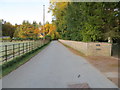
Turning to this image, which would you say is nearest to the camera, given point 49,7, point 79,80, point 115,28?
point 79,80

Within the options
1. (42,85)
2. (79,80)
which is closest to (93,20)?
(79,80)

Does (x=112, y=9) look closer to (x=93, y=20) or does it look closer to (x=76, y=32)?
(x=93, y=20)

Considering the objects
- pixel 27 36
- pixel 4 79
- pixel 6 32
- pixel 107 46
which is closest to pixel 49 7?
pixel 27 36

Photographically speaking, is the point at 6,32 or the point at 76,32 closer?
the point at 76,32

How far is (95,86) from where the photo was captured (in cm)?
454

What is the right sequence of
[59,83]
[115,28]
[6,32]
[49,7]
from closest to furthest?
1. [59,83]
2. [115,28]
3. [49,7]
4. [6,32]

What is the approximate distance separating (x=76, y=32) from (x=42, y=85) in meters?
22.1

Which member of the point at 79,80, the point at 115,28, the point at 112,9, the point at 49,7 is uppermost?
the point at 49,7

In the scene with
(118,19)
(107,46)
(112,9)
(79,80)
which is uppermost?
(112,9)

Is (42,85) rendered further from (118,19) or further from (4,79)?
(118,19)

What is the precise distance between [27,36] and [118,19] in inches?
2227

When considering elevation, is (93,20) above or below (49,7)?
below

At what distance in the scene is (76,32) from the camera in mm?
26094

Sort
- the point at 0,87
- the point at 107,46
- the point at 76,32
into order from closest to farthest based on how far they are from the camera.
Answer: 1. the point at 0,87
2. the point at 107,46
3. the point at 76,32
